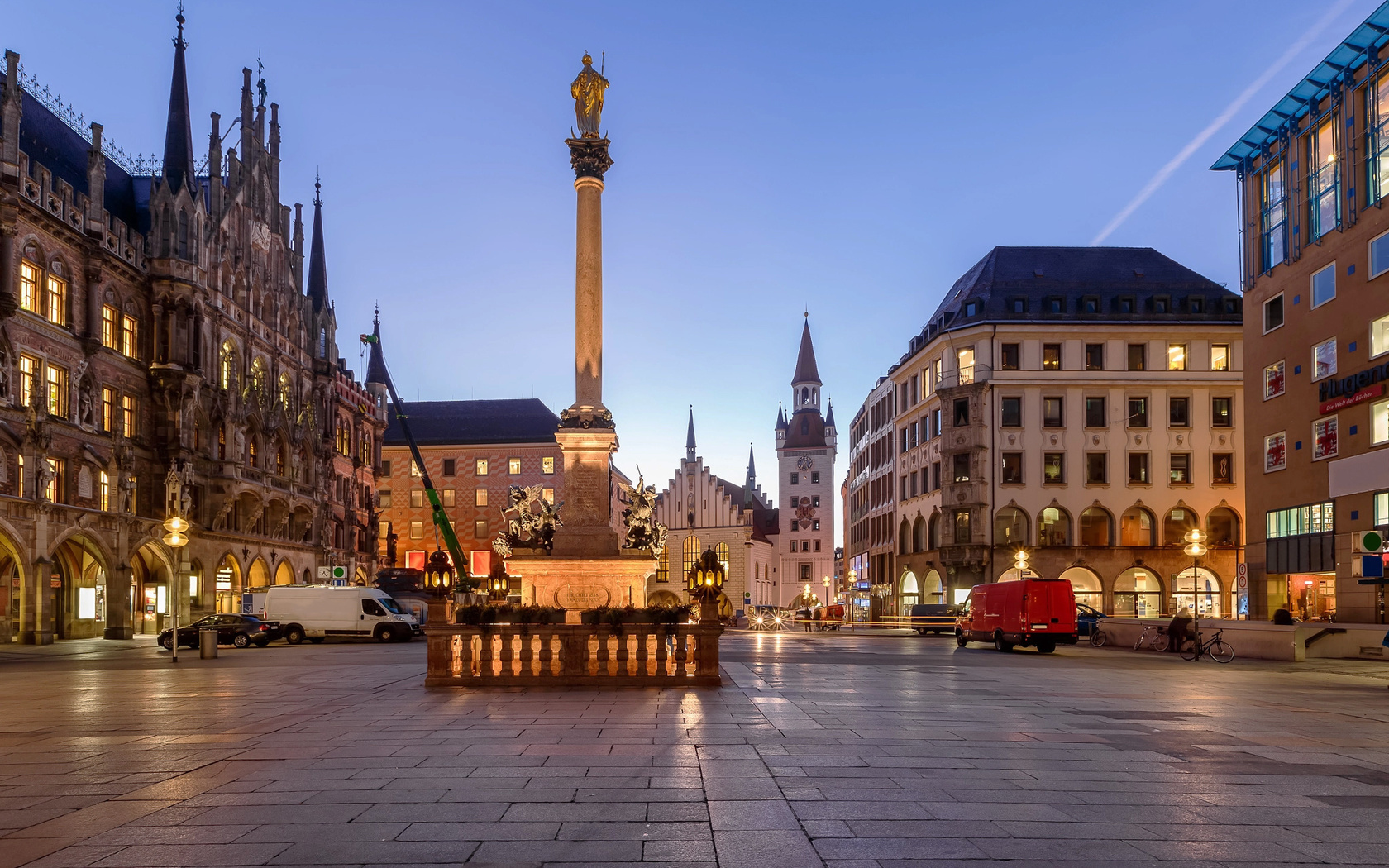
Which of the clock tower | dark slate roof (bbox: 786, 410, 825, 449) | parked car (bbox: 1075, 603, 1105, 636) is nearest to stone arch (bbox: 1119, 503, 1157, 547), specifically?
parked car (bbox: 1075, 603, 1105, 636)

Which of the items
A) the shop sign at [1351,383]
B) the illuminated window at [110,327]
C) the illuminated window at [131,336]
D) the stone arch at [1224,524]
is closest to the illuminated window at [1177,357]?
the stone arch at [1224,524]

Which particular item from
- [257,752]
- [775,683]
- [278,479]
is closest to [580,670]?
[775,683]

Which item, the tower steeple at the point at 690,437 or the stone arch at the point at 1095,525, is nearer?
the stone arch at the point at 1095,525

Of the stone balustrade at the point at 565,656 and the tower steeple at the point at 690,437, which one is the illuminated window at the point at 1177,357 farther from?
the tower steeple at the point at 690,437

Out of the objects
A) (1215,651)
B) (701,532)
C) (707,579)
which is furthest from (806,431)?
(707,579)

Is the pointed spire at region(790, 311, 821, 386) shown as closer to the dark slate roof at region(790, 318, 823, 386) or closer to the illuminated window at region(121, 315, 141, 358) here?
the dark slate roof at region(790, 318, 823, 386)

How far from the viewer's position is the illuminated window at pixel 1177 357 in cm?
6738

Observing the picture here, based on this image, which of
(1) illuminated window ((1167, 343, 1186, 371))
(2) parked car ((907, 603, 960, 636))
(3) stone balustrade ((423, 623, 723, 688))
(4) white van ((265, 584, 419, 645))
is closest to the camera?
(3) stone balustrade ((423, 623, 723, 688))

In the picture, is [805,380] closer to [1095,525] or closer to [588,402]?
[1095,525]

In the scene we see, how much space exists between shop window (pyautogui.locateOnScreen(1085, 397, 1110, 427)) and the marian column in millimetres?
38856

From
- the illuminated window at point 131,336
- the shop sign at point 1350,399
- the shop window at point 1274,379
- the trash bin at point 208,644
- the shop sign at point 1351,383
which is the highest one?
the illuminated window at point 131,336

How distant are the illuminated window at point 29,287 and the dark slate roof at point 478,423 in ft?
206

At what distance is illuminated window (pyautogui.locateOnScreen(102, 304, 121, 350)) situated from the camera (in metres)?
51.0

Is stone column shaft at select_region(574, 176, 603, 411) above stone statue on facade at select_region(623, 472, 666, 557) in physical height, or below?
above
